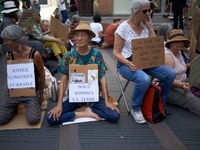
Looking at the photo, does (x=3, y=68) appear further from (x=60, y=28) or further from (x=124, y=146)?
(x=124, y=146)

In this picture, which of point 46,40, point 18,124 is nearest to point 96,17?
point 46,40

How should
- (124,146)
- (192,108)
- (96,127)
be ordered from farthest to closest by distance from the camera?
(192,108) < (96,127) < (124,146)

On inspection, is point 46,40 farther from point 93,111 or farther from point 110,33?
point 93,111

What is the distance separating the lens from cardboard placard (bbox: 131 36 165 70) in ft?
10.7

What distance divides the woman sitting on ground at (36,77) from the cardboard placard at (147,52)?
1384mm

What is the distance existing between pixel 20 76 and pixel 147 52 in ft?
5.97

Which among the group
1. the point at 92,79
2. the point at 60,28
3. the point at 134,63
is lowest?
the point at 92,79

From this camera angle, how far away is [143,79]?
10.4ft

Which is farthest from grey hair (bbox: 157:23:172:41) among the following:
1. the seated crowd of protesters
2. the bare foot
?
the bare foot

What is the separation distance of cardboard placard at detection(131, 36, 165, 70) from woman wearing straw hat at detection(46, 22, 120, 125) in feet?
1.71

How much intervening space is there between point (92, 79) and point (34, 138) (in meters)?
1.08

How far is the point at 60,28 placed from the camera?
5.85 metres

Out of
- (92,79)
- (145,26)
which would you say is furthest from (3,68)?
(145,26)

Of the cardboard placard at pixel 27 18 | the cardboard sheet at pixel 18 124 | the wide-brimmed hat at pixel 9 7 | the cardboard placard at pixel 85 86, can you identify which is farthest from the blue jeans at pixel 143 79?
the wide-brimmed hat at pixel 9 7
